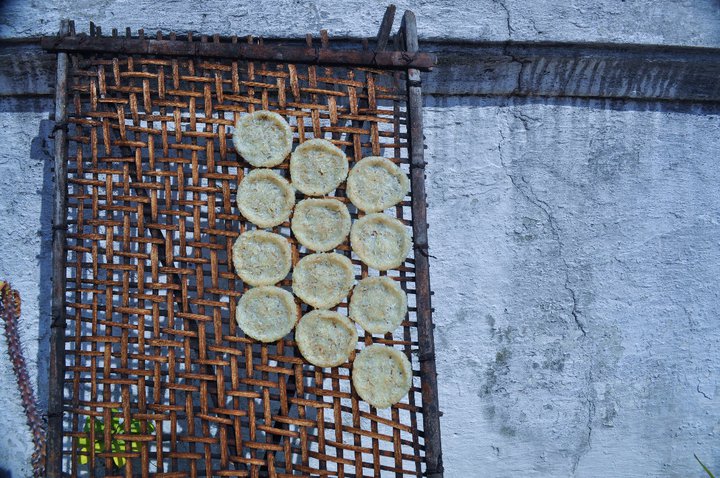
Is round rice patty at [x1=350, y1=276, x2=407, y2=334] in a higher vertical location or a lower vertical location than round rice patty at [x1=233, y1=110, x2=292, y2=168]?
lower

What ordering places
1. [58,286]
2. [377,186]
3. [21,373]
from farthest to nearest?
1. [21,373]
2. [377,186]
3. [58,286]

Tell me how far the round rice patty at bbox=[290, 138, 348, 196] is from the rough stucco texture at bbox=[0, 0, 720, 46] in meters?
0.74

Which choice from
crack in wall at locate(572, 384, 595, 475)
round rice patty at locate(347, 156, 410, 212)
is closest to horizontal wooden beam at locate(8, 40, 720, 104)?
round rice patty at locate(347, 156, 410, 212)

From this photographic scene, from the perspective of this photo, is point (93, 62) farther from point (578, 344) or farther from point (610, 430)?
point (610, 430)

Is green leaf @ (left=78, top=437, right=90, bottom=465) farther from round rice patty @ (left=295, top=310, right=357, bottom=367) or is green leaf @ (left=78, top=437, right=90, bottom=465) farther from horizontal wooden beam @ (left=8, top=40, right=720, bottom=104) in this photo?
horizontal wooden beam @ (left=8, top=40, right=720, bottom=104)

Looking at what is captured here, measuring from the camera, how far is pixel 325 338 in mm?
2289

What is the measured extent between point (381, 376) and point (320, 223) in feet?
2.32

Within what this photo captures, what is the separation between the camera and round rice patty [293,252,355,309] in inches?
91.0

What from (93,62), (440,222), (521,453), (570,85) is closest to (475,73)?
(570,85)

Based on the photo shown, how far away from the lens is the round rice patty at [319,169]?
235 cm

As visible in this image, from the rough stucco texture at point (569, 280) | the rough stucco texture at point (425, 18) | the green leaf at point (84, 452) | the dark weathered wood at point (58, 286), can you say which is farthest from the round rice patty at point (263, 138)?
the green leaf at point (84, 452)

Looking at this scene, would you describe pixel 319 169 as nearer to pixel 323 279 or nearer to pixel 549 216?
pixel 323 279

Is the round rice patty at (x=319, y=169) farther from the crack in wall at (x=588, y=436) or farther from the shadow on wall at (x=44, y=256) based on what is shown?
the crack in wall at (x=588, y=436)

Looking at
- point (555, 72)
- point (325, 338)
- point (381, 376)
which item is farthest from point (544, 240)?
point (325, 338)
